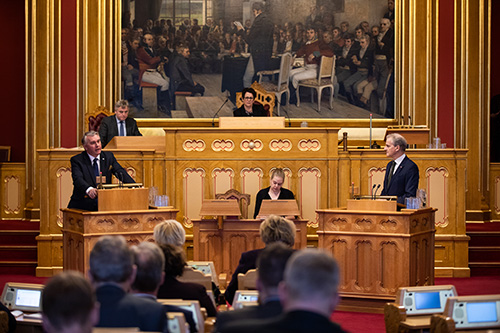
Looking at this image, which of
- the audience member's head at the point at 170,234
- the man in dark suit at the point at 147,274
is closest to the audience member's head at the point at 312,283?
the man in dark suit at the point at 147,274

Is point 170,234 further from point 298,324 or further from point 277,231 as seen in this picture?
point 298,324

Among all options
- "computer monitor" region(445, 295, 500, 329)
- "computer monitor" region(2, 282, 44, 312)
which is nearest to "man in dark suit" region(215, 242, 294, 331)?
"computer monitor" region(445, 295, 500, 329)

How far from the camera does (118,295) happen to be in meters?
3.54

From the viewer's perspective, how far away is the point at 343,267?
26.1ft

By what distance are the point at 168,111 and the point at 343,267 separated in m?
5.97

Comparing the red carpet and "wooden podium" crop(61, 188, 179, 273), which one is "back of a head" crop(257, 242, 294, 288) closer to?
the red carpet

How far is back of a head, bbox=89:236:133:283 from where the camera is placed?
3572mm

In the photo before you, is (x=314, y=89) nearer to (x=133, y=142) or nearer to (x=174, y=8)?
(x=174, y=8)

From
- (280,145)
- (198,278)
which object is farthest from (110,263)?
(280,145)

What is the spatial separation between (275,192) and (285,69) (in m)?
4.80

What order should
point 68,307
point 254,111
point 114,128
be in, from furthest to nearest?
point 254,111
point 114,128
point 68,307

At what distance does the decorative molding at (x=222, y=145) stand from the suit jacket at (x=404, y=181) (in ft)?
7.36

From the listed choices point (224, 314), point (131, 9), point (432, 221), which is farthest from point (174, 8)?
point (224, 314)

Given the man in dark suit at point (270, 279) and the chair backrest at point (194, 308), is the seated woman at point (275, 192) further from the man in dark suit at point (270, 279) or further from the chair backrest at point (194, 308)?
the man in dark suit at point (270, 279)
